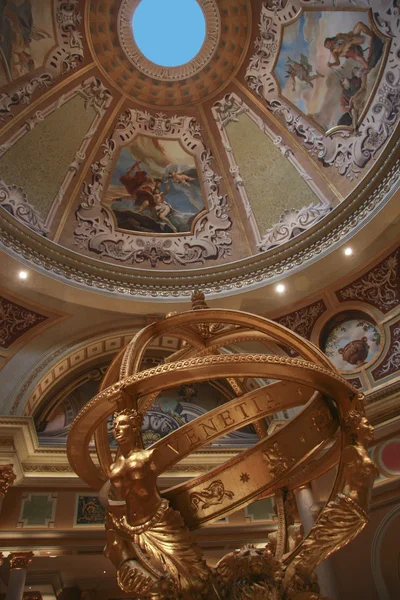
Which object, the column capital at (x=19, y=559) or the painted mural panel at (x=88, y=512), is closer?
the column capital at (x=19, y=559)

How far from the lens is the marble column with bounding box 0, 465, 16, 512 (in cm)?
840

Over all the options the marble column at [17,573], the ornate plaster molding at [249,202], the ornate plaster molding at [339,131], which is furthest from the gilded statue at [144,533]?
the ornate plaster molding at [339,131]

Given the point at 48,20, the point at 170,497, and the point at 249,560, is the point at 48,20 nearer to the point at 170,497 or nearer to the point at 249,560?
Answer: the point at 170,497

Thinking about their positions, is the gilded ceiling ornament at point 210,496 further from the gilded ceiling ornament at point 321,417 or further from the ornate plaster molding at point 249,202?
the ornate plaster molding at point 249,202

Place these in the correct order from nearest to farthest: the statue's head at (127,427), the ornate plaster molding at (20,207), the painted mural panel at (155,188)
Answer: the statue's head at (127,427) → the ornate plaster molding at (20,207) → the painted mural panel at (155,188)

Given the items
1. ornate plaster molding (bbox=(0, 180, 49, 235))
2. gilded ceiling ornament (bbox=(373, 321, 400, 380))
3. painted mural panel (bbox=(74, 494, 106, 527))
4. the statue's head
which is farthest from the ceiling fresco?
the statue's head

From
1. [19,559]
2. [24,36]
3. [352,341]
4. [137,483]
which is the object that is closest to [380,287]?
[352,341]

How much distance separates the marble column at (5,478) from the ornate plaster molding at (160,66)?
10.2 m

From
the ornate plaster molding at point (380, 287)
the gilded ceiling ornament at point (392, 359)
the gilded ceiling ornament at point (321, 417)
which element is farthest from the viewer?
the ornate plaster molding at point (380, 287)

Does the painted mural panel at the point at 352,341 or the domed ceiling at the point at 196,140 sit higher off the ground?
the domed ceiling at the point at 196,140

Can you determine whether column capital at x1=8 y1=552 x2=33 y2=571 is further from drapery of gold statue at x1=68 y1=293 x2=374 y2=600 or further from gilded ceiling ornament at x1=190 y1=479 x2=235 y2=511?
gilded ceiling ornament at x1=190 y1=479 x2=235 y2=511

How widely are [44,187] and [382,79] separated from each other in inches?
307

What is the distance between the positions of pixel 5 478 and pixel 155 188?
7886mm

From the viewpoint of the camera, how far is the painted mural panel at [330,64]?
36.4 ft
